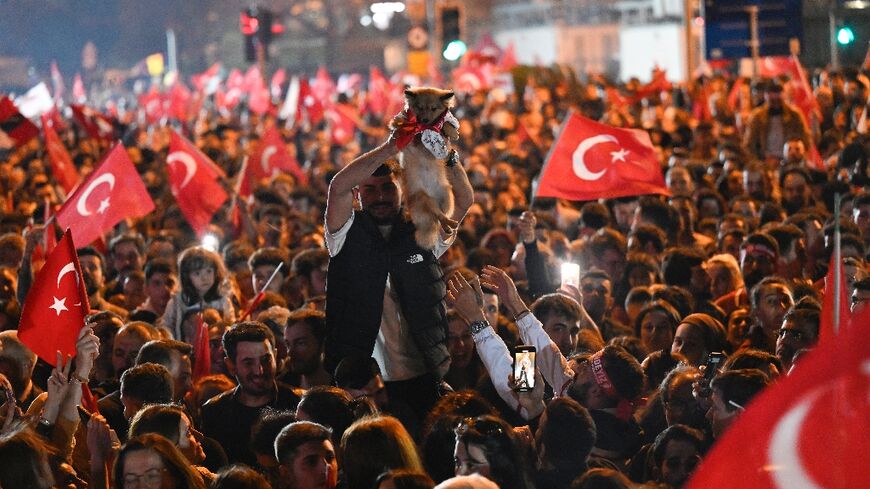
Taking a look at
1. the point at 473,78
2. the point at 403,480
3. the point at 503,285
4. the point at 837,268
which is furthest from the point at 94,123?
the point at 837,268

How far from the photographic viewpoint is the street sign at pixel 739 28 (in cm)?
2083

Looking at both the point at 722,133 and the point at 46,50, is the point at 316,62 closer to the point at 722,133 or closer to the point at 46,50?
the point at 46,50

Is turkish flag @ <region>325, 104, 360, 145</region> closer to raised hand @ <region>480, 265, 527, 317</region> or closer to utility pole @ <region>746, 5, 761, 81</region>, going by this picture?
utility pole @ <region>746, 5, 761, 81</region>

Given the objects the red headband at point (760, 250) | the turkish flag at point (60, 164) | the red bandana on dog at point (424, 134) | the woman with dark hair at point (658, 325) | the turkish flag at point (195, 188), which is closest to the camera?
the red bandana on dog at point (424, 134)

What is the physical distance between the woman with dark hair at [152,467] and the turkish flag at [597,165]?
18.9 ft

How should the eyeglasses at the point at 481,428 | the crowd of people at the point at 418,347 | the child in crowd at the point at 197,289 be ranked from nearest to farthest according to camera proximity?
the eyeglasses at the point at 481,428, the crowd of people at the point at 418,347, the child in crowd at the point at 197,289

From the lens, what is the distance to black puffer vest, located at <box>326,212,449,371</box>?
20.2 ft

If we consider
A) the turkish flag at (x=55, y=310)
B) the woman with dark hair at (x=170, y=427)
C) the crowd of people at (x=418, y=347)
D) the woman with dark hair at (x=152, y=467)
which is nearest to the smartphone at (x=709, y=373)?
the crowd of people at (x=418, y=347)

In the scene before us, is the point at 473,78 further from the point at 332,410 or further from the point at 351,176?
the point at 332,410

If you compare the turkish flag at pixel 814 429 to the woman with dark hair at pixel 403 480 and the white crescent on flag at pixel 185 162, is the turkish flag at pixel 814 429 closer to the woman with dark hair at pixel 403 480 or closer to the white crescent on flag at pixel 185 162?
the woman with dark hair at pixel 403 480

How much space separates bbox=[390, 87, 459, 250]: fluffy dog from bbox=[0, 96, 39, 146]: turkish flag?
10.8 meters

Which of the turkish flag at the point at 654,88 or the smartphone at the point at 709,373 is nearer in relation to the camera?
the smartphone at the point at 709,373

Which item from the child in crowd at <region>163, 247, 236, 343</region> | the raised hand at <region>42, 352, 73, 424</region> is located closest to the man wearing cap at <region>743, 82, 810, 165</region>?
the child in crowd at <region>163, 247, 236, 343</region>

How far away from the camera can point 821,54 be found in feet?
94.9
